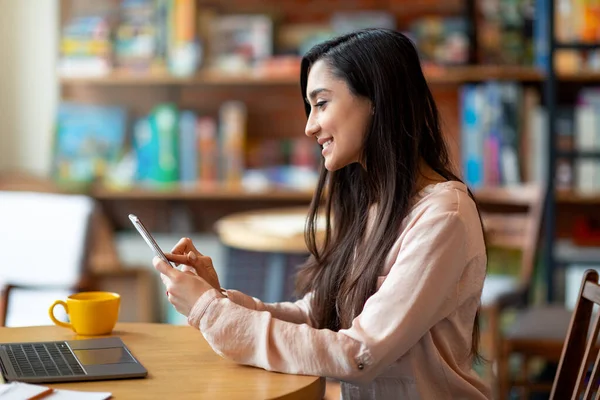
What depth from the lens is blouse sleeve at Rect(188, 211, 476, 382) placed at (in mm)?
1242

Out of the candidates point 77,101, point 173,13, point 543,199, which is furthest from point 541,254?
point 77,101

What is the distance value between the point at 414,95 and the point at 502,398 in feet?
5.37

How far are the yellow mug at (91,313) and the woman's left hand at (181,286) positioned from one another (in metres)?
0.17

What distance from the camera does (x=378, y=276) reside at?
1.39 m

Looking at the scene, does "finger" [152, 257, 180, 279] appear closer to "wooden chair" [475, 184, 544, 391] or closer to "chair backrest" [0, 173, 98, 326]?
"chair backrest" [0, 173, 98, 326]

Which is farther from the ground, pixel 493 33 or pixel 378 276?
pixel 493 33

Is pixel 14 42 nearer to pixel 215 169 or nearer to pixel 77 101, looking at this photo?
pixel 77 101

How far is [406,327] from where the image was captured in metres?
1.26

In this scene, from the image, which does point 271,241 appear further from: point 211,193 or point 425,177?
point 425,177

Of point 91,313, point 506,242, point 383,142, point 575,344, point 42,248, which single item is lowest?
point 506,242

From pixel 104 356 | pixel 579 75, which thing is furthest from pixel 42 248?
pixel 579 75

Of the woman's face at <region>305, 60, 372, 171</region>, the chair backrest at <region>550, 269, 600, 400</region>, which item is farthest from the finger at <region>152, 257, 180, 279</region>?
the chair backrest at <region>550, 269, 600, 400</region>

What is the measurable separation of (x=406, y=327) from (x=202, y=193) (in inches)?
99.7

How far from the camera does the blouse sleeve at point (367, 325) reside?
124 cm
